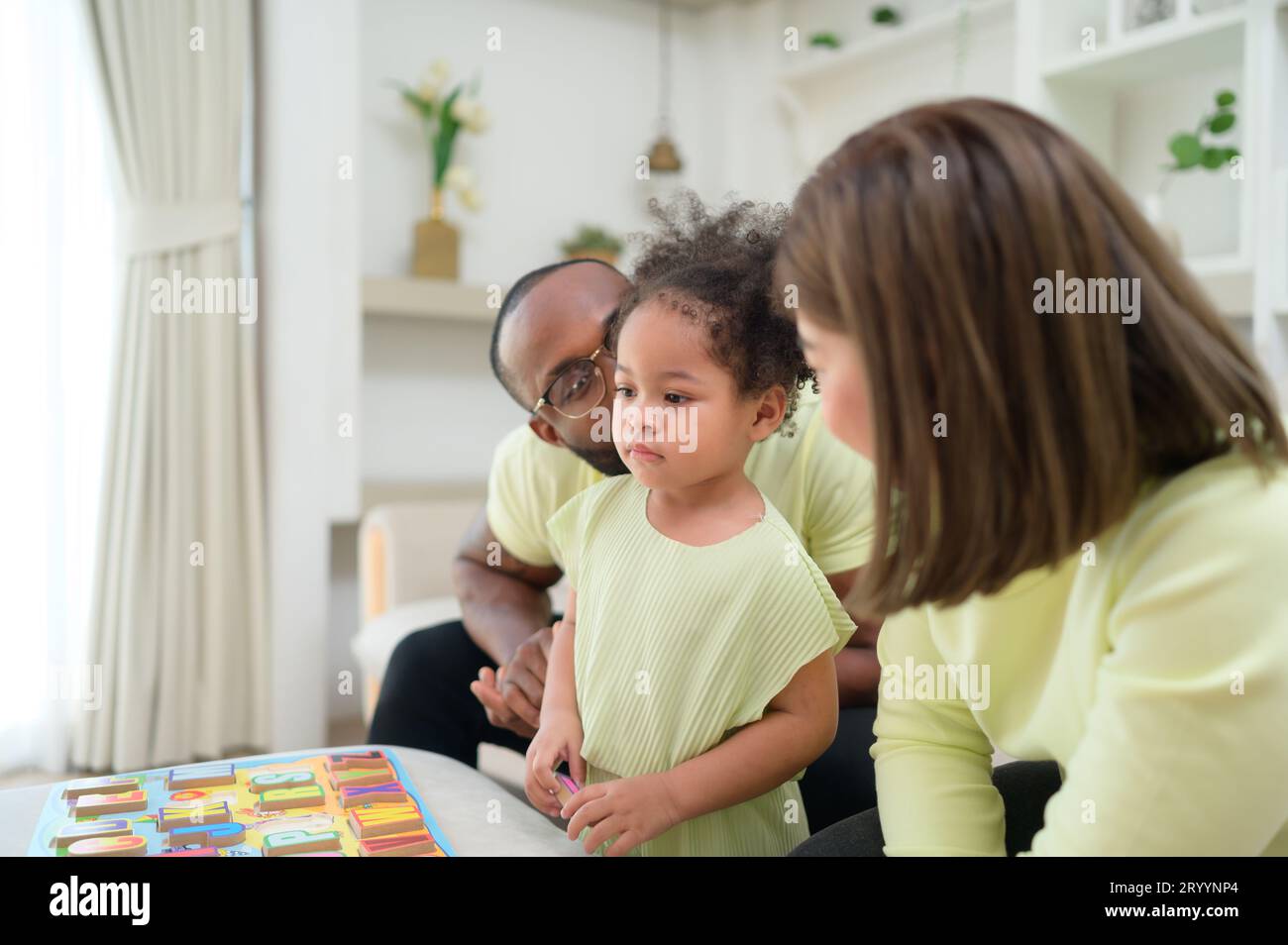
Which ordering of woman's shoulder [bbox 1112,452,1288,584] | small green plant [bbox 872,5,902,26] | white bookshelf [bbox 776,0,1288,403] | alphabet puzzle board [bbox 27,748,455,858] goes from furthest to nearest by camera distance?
small green plant [bbox 872,5,902,26], white bookshelf [bbox 776,0,1288,403], alphabet puzzle board [bbox 27,748,455,858], woman's shoulder [bbox 1112,452,1288,584]

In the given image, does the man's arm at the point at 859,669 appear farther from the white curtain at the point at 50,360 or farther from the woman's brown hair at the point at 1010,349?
the white curtain at the point at 50,360

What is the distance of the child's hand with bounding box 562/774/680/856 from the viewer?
81 centimetres

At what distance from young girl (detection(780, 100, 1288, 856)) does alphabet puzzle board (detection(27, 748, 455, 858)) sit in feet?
1.49

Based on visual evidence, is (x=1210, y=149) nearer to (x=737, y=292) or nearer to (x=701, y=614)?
(x=737, y=292)

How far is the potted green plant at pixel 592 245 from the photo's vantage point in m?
3.40

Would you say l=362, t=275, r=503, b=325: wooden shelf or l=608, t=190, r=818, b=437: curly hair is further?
l=362, t=275, r=503, b=325: wooden shelf

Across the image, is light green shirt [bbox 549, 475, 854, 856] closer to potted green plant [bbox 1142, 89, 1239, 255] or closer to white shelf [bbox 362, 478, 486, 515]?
potted green plant [bbox 1142, 89, 1239, 255]

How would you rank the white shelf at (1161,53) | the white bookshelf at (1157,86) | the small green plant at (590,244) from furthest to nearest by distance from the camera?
the small green plant at (590,244), the white shelf at (1161,53), the white bookshelf at (1157,86)

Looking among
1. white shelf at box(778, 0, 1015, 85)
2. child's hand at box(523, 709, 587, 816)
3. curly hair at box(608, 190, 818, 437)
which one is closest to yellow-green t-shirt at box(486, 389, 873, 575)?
curly hair at box(608, 190, 818, 437)

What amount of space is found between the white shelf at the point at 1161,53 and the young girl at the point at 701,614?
176 cm

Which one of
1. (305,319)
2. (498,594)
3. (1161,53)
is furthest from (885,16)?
(498,594)

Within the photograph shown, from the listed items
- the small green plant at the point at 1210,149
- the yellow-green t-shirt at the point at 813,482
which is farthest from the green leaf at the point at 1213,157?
the yellow-green t-shirt at the point at 813,482

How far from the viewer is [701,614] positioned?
0.87 meters

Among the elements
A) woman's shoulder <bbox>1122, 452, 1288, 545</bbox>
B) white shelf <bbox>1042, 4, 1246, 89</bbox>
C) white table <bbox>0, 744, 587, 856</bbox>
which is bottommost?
white table <bbox>0, 744, 587, 856</bbox>
